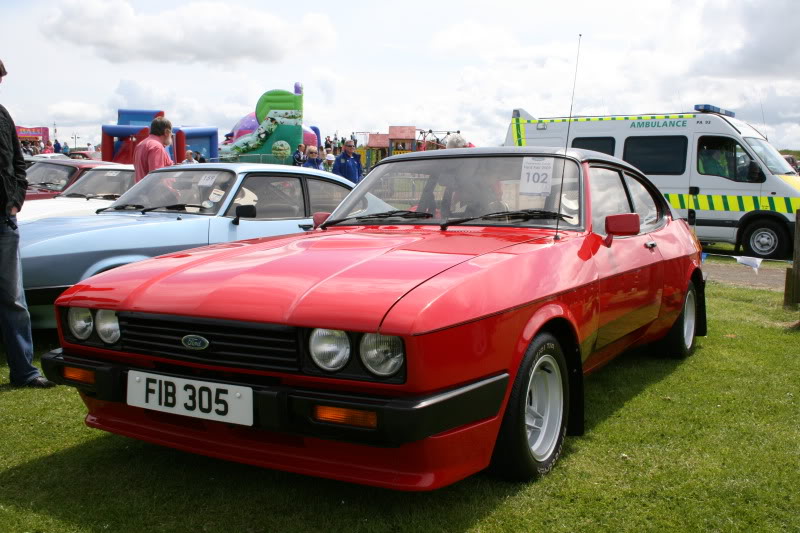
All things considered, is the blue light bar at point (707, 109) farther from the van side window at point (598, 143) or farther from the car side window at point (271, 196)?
the car side window at point (271, 196)

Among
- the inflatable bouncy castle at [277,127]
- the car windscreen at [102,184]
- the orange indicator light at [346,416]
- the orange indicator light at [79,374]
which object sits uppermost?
the inflatable bouncy castle at [277,127]

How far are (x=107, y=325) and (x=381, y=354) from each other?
1209 mm

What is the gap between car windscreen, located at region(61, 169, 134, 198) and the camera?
7.95m

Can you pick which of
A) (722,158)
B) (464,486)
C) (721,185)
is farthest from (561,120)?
(464,486)

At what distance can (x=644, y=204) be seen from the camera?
4707 millimetres

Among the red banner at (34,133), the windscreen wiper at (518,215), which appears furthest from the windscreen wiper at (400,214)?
the red banner at (34,133)

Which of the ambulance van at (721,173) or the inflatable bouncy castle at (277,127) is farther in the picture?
the inflatable bouncy castle at (277,127)

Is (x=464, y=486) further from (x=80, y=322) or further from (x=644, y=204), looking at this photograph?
(x=644, y=204)

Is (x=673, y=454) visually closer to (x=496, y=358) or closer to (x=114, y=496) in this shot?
(x=496, y=358)

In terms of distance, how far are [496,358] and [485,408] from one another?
0.18 metres

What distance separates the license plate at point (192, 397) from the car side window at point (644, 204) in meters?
2.90

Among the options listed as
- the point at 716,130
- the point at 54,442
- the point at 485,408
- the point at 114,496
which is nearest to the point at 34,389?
the point at 54,442

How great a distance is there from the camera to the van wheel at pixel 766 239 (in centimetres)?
1142

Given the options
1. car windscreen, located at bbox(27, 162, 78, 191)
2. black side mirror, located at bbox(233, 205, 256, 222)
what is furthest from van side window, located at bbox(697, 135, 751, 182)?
car windscreen, located at bbox(27, 162, 78, 191)
